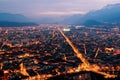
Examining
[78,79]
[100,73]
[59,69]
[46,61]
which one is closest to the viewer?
[78,79]

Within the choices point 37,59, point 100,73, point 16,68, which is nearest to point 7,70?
point 16,68

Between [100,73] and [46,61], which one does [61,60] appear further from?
[100,73]

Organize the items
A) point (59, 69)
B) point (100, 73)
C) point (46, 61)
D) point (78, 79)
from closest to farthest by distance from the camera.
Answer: point (78, 79) < point (100, 73) < point (59, 69) < point (46, 61)

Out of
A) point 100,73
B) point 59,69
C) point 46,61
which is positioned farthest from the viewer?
point 46,61

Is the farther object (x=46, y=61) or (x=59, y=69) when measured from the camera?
(x=46, y=61)

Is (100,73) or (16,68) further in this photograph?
(16,68)

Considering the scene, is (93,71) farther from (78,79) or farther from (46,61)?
(46,61)

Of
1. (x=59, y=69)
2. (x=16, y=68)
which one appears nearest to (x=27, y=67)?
(x=16, y=68)

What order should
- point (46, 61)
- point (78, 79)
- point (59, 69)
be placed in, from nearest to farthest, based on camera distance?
point (78, 79)
point (59, 69)
point (46, 61)
